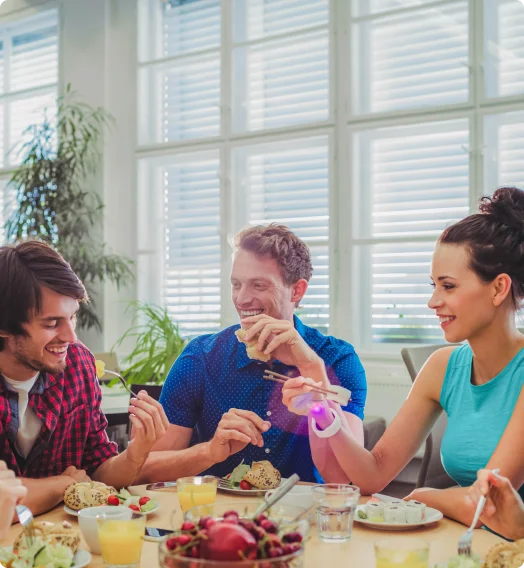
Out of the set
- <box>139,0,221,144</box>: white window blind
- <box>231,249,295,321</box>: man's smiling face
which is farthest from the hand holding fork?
<box>139,0,221,144</box>: white window blind

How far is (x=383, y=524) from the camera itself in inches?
56.9

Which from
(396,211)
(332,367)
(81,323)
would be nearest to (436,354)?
(332,367)

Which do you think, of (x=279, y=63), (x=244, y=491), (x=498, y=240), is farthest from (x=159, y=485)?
(x=279, y=63)

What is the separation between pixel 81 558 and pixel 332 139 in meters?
3.93

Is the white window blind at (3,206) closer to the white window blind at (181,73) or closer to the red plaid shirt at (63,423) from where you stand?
the white window blind at (181,73)

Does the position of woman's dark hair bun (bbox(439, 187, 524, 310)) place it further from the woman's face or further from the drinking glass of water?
the drinking glass of water

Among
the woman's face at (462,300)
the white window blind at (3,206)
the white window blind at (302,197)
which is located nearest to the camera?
the woman's face at (462,300)

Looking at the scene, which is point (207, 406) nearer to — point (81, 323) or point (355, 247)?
point (355, 247)

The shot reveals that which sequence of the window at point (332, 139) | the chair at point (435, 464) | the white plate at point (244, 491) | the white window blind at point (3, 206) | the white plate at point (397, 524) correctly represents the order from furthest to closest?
1. the white window blind at point (3, 206)
2. the window at point (332, 139)
3. the chair at point (435, 464)
4. the white plate at point (244, 491)
5. the white plate at point (397, 524)

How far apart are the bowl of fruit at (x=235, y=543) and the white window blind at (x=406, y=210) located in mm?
3579

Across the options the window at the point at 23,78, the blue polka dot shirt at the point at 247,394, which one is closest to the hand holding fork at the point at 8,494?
the blue polka dot shirt at the point at 247,394

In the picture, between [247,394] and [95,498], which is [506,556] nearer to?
[95,498]

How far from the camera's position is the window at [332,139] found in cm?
437

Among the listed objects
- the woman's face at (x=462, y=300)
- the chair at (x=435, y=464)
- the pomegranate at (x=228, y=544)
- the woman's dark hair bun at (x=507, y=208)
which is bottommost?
the chair at (x=435, y=464)
